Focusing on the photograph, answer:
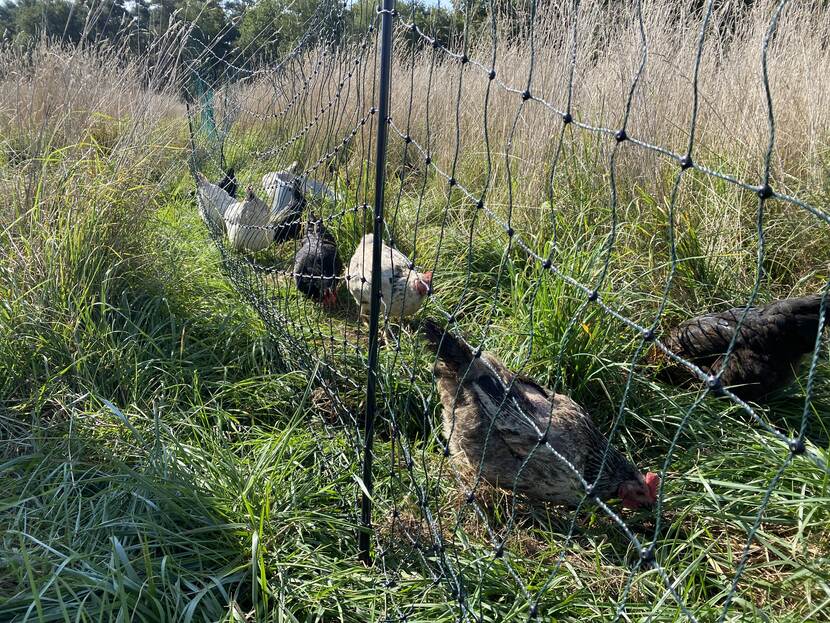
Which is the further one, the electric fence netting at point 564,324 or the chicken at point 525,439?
the chicken at point 525,439

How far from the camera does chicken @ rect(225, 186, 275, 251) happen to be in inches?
195

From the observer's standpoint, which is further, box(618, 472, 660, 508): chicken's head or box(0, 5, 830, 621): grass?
box(618, 472, 660, 508): chicken's head

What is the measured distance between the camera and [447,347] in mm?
2492

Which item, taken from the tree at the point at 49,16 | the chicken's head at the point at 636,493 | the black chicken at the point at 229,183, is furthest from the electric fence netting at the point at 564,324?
the tree at the point at 49,16

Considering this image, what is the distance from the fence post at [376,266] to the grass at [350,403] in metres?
0.09

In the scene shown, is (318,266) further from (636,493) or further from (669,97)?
(636,493)

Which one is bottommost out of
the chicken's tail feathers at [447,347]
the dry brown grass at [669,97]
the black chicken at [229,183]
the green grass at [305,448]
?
the green grass at [305,448]

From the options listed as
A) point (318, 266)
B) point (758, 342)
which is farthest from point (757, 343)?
point (318, 266)

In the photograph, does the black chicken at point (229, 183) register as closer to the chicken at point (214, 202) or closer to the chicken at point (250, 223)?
the chicken at point (214, 202)

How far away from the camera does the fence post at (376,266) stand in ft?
6.32

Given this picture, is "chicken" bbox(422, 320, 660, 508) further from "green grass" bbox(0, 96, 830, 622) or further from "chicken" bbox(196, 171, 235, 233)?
"chicken" bbox(196, 171, 235, 233)

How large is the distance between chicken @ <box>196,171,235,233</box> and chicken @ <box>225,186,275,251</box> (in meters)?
0.27

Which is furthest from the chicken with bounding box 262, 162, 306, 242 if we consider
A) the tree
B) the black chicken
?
the tree

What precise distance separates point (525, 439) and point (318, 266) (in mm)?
2404
